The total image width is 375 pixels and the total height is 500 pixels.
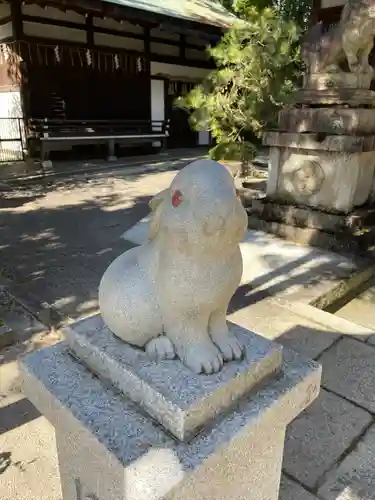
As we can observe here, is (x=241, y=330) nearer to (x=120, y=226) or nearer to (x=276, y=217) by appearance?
(x=276, y=217)

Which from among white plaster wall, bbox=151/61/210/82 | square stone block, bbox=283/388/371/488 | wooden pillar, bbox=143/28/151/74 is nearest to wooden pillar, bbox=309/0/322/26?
square stone block, bbox=283/388/371/488

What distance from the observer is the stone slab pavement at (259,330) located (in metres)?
2.04

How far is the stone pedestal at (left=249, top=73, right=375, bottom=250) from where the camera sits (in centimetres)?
474

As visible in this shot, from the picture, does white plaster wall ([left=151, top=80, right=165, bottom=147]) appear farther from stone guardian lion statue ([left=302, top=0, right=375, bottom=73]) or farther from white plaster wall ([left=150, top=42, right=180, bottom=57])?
stone guardian lion statue ([left=302, top=0, right=375, bottom=73])

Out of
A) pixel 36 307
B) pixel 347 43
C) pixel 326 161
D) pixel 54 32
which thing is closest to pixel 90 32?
pixel 54 32

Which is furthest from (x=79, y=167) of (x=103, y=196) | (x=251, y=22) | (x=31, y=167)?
(x=251, y=22)

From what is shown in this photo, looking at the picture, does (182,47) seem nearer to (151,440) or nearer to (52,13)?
(52,13)

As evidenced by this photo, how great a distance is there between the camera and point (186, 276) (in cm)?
138

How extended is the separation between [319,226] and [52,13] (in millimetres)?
10399

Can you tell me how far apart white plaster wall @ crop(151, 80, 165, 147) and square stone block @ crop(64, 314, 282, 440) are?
13.8m

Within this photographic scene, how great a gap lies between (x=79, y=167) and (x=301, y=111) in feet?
24.8

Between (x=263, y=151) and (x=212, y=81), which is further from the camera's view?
(x=263, y=151)

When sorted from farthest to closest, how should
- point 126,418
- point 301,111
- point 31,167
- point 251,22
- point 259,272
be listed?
1. point 31,167
2. point 251,22
3. point 301,111
4. point 259,272
5. point 126,418

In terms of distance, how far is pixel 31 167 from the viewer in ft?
36.0
